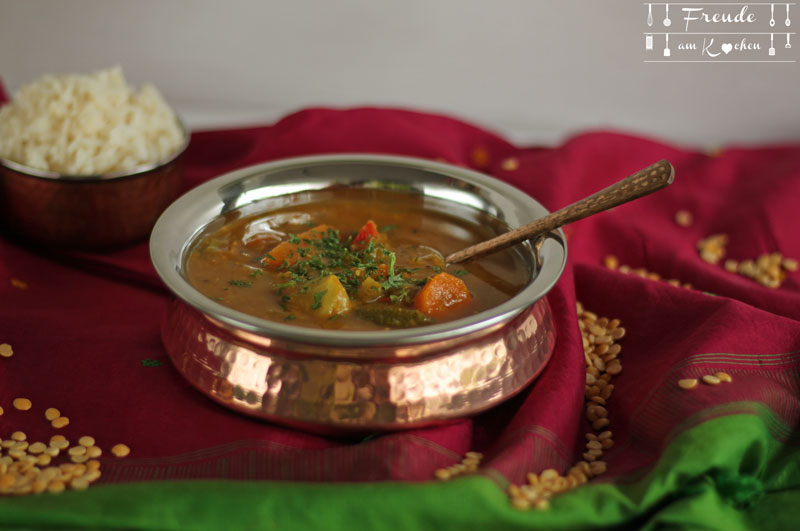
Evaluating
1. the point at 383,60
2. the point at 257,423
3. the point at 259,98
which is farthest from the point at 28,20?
the point at 257,423

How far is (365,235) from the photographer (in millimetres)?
2758

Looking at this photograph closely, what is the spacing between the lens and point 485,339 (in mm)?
2314

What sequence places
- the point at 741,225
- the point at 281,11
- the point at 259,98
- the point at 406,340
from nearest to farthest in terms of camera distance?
the point at 406,340
the point at 741,225
the point at 281,11
the point at 259,98

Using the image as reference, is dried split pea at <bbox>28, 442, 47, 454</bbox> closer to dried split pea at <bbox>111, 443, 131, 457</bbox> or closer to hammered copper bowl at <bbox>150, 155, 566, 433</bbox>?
dried split pea at <bbox>111, 443, 131, 457</bbox>

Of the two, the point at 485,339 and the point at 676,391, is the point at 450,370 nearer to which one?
the point at 485,339

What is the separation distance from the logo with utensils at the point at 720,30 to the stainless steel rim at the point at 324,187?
6.69ft

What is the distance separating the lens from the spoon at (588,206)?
241cm

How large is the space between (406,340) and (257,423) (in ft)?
1.77

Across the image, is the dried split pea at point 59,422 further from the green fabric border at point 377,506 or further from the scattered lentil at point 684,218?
the scattered lentil at point 684,218

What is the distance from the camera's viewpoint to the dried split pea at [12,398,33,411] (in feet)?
8.00

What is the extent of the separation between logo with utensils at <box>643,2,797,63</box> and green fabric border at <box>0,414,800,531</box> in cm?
297

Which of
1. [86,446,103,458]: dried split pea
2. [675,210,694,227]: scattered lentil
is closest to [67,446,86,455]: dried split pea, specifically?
[86,446,103,458]: dried split pea

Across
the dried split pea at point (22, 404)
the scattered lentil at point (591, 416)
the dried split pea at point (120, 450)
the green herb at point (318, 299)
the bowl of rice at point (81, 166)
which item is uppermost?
the bowl of rice at point (81, 166)

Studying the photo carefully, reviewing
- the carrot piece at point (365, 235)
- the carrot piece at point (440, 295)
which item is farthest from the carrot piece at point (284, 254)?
the carrot piece at point (440, 295)
